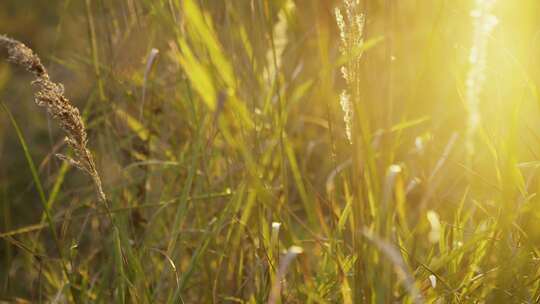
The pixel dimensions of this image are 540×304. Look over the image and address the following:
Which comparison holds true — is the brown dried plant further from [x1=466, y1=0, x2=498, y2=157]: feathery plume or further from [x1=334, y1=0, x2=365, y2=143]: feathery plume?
[x1=466, y1=0, x2=498, y2=157]: feathery plume

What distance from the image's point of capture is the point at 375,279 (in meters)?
0.96

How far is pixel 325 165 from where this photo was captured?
202 cm

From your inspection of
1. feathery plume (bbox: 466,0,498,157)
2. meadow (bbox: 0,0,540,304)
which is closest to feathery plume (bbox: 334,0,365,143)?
meadow (bbox: 0,0,540,304)

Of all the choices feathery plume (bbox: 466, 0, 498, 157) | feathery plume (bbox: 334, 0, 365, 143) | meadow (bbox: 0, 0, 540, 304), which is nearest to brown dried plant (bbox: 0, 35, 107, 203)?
meadow (bbox: 0, 0, 540, 304)

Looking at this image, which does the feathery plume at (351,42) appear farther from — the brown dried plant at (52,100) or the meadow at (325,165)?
the brown dried plant at (52,100)

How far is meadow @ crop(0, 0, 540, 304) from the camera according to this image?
965mm

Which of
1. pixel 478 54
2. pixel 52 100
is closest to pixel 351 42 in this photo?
pixel 478 54

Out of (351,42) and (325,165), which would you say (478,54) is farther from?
(325,165)

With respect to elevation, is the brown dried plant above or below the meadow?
above

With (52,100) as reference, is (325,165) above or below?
below

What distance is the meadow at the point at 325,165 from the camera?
965 mm

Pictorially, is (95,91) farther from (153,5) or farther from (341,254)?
(341,254)

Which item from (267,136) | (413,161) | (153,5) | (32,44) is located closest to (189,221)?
(267,136)

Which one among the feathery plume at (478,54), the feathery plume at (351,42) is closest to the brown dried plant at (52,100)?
the feathery plume at (351,42)
